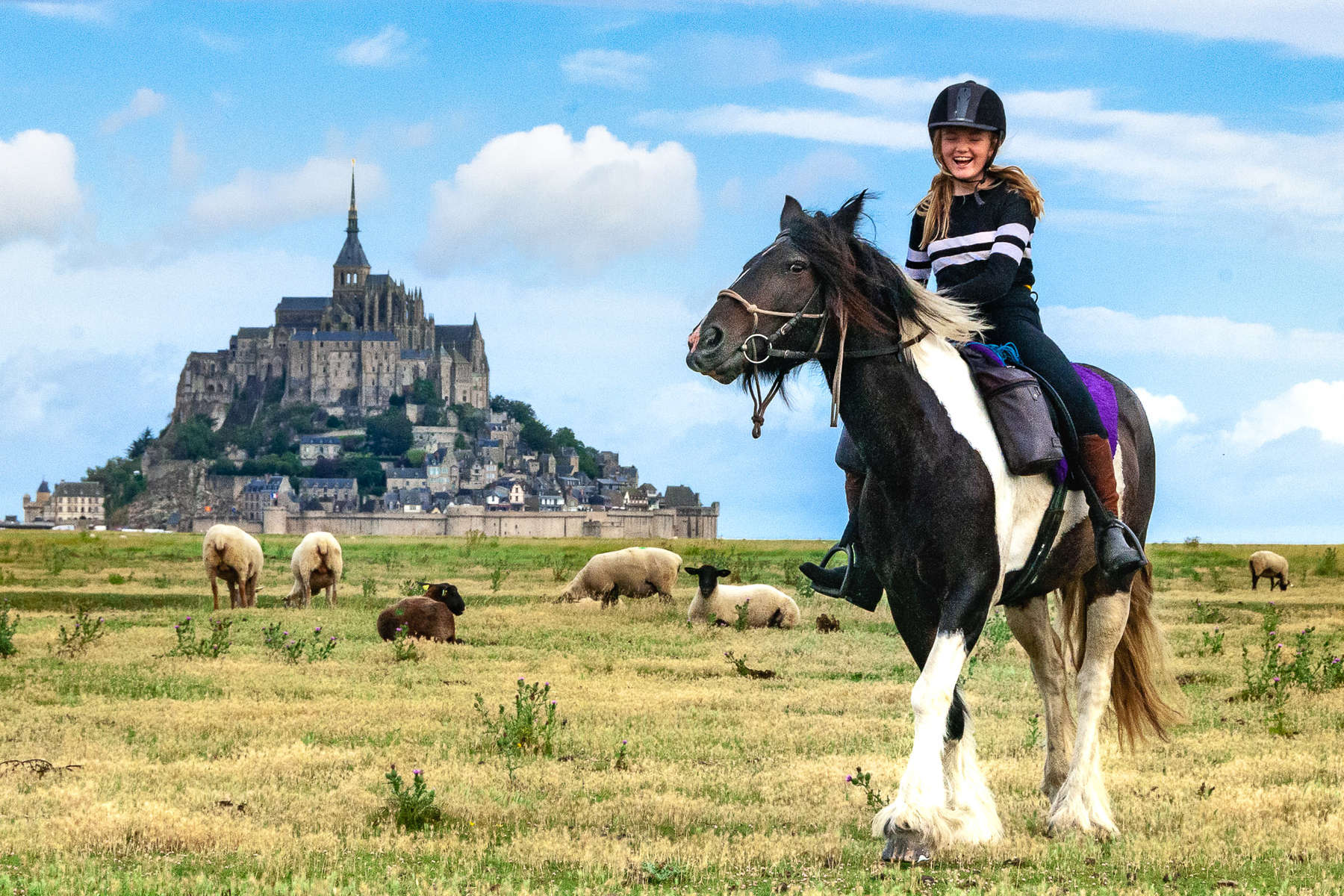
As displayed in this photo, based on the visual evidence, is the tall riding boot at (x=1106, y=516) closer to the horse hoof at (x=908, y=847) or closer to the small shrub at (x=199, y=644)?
the horse hoof at (x=908, y=847)

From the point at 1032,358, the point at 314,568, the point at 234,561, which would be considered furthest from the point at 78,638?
the point at 1032,358

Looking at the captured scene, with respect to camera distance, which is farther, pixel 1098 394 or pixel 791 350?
pixel 1098 394

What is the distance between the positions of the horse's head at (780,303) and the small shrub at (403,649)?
31.0ft

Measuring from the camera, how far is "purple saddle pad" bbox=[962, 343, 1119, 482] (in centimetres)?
654

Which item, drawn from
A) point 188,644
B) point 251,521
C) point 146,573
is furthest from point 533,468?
point 188,644

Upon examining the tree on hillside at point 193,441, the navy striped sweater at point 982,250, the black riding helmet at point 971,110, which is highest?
the tree on hillside at point 193,441

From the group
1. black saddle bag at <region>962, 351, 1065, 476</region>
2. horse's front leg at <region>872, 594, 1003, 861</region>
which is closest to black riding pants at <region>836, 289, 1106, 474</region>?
black saddle bag at <region>962, 351, 1065, 476</region>

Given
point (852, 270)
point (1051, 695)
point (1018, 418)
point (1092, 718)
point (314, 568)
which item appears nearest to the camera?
point (852, 270)

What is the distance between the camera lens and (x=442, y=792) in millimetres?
7953

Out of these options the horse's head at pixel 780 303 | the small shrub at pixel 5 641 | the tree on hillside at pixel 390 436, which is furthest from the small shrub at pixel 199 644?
the tree on hillside at pixel 390 436

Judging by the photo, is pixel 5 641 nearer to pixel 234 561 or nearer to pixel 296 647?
pixel 296 647

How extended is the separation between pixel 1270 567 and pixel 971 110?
24514 millimetres

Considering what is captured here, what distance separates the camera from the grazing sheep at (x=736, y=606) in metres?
18.8

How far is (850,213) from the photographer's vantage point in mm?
6098
